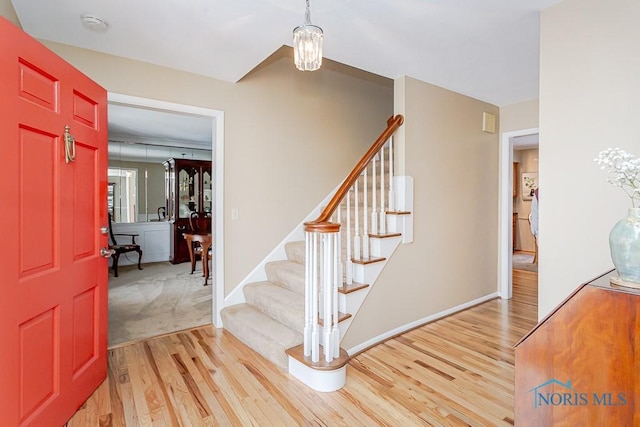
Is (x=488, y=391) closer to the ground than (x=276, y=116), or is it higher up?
closer to the ground

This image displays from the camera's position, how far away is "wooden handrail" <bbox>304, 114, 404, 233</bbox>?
213 cm

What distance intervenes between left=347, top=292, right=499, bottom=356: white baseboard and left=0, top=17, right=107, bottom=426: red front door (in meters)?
1.85

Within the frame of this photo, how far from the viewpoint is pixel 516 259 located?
263 inches

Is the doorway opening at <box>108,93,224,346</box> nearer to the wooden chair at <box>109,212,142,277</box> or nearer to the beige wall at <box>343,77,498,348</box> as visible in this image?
the wooden chair at <box>109,212,142,277</box>

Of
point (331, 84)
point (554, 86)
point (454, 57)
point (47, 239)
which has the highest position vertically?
→ point (331, 84)

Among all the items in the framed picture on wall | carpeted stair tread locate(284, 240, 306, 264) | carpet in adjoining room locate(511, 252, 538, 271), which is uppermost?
the framed picture on wall

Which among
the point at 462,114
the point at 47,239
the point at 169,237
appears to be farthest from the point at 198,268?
the point at 462,114

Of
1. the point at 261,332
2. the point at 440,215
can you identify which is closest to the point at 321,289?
the point at 261,332

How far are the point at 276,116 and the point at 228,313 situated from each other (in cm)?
206

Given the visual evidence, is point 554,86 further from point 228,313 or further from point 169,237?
point 169,237

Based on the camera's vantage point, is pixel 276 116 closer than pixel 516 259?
Yes

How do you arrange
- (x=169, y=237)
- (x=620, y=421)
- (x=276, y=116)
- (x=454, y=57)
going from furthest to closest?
(x=169, y=237) < (x=276, y=116) < (x=454, y=57) < (x=620, y=421)

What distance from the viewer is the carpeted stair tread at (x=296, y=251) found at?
334 centimetres

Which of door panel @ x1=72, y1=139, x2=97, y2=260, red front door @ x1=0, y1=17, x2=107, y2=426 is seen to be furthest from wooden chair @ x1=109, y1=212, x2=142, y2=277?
door panel @ x1=72, y1=139, x2=97, y2=260
